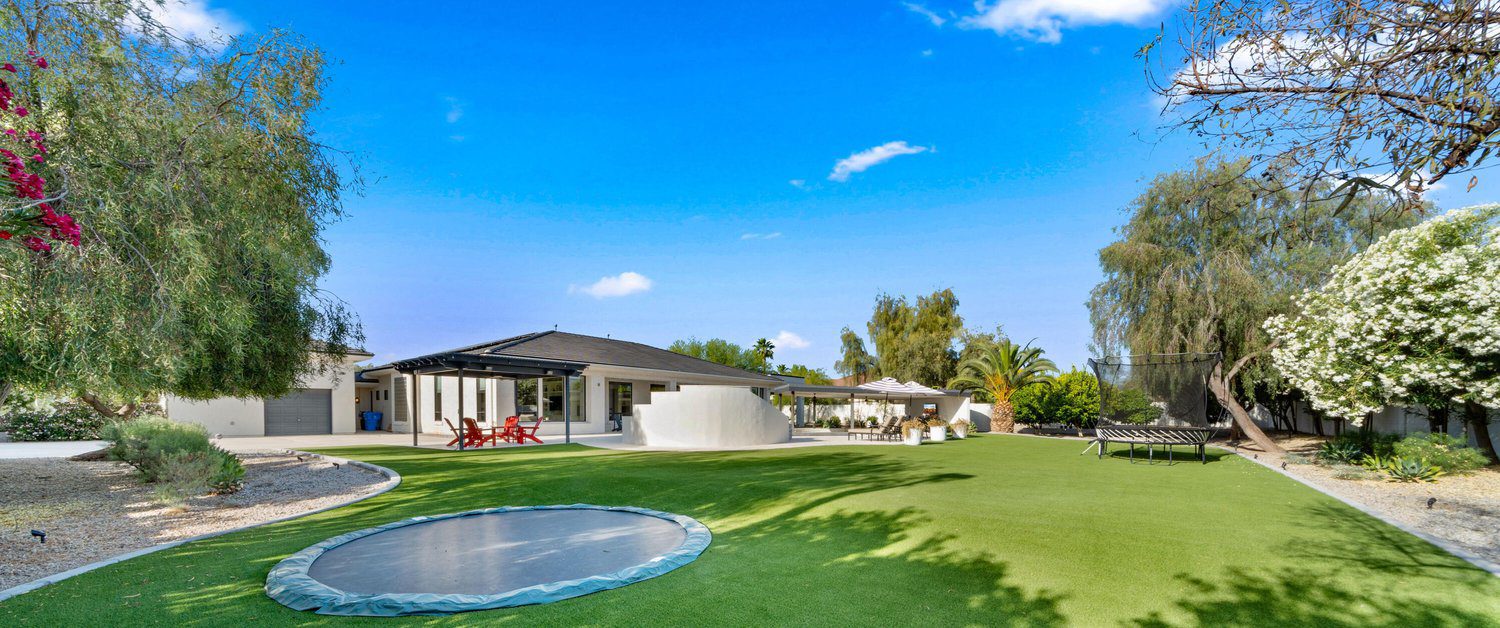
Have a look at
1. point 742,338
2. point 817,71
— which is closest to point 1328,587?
point 817,71

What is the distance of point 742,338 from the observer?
59406 mm

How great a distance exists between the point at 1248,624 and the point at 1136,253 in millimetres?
17276

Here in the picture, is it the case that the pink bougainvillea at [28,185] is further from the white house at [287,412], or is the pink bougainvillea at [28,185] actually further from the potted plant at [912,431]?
the white house at [287,412]

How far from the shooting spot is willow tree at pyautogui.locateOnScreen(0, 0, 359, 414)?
15.8 ft

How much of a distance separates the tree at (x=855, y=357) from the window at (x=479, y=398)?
27.0m

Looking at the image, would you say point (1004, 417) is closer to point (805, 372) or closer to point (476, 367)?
point (476, 367)

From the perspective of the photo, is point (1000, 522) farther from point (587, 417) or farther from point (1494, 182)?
point (587, 417)

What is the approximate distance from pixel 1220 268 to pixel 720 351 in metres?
45.2

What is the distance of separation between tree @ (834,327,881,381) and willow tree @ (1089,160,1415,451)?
2434cm

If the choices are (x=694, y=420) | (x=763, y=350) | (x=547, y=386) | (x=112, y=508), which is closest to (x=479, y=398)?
(x=547, y=386)

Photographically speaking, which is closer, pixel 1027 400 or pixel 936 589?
pixel 936 589

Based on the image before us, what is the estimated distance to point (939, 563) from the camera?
16.9ft

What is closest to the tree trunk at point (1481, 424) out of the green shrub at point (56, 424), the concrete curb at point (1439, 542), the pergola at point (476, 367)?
the concrete curb at point (1439, 542)

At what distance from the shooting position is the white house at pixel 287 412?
71.3ft
